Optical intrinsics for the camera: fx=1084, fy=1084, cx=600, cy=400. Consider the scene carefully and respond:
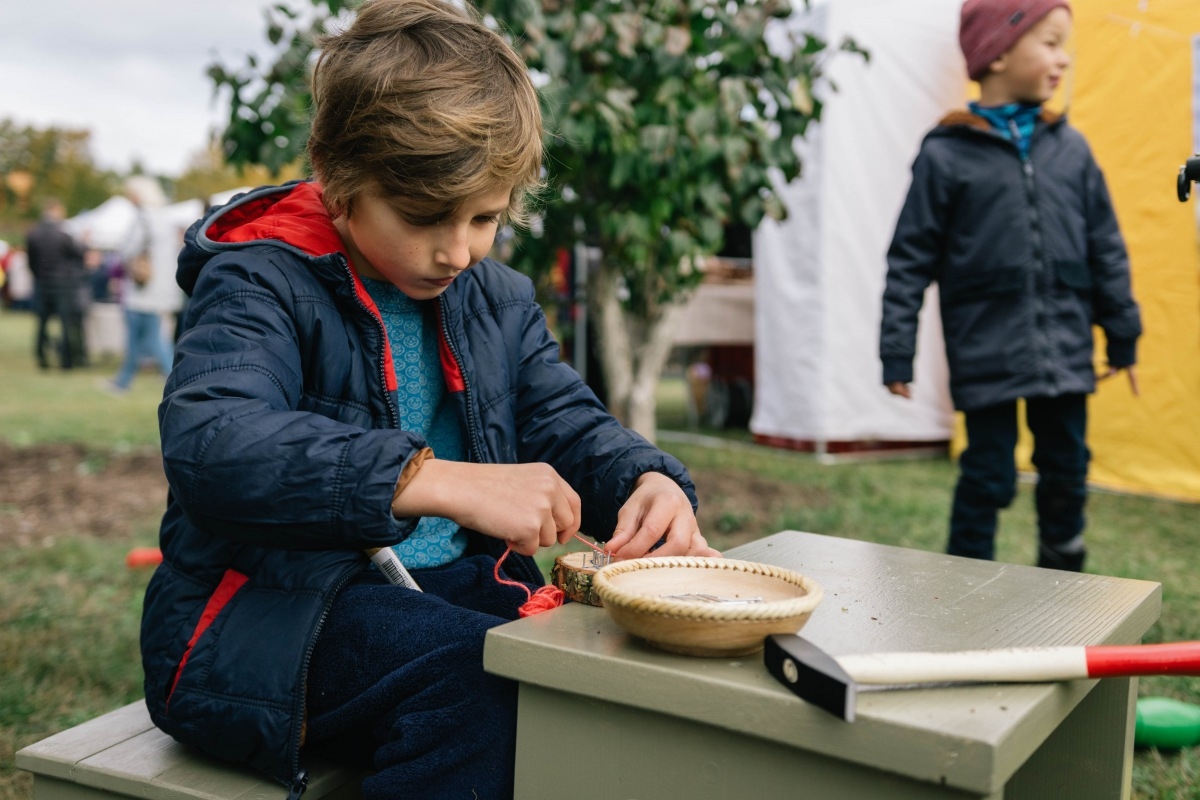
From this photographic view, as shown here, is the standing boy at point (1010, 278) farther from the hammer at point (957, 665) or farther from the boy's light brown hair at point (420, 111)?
the hammer at point (957, 665)

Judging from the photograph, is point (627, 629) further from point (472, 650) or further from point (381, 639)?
point (381, 639)

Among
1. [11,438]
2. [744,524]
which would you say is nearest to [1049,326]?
[744,524]

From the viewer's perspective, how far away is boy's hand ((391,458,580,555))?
1.12 m

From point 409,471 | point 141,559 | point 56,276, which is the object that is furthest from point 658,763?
point 56,276

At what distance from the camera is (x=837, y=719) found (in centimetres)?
85

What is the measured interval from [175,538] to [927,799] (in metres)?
0.95

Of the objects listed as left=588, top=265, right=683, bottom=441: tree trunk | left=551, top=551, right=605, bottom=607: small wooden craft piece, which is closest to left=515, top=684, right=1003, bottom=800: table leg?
left=551, top=551, right=605, bottom=607: small wooden craft piece

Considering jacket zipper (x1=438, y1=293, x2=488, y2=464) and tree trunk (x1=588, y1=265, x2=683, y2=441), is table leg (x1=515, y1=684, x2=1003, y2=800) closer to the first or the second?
jacket zipper (x1=438, y1=293, x2=488, y2=464)

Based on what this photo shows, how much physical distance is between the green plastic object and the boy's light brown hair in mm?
1632

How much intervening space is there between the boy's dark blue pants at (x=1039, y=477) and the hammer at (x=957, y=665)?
2.00m

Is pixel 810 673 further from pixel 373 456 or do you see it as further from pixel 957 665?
pixel 373 456

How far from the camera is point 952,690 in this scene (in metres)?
0.91

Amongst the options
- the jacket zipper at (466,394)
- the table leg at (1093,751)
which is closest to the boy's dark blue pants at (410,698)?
the jacket zipper at (466,394)

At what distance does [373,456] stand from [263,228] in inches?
19.1
